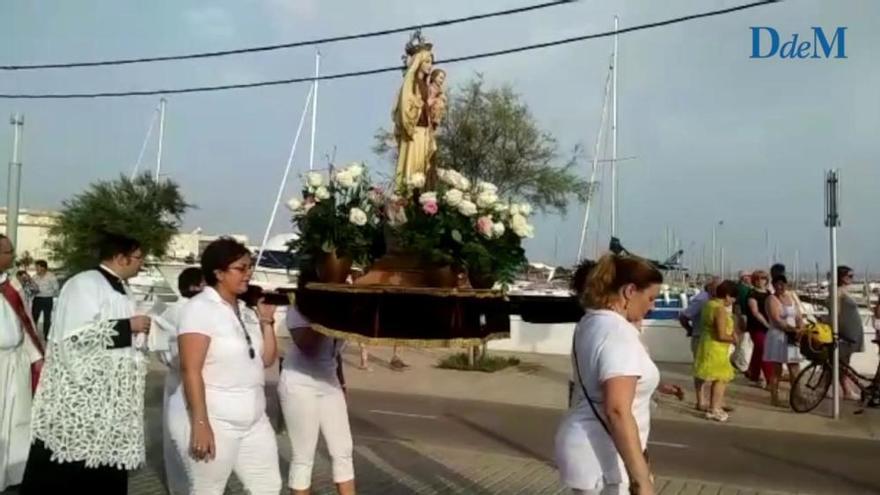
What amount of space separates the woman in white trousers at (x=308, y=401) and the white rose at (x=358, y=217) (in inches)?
37.5

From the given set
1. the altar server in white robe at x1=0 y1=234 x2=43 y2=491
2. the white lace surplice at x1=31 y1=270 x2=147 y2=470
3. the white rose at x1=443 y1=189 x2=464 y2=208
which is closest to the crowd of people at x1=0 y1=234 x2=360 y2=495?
the white lace surplice at x1=31 y1=270 x2=147 y2=470

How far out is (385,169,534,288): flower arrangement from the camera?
484 cm

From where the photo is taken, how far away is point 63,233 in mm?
20000

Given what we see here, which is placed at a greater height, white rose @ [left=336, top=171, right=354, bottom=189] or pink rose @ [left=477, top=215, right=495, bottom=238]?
white rose @ [left=336, top=171, right=354, bottom=189]

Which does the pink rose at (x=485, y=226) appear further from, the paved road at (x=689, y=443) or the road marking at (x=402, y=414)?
the road marking at (x=402, y=414)

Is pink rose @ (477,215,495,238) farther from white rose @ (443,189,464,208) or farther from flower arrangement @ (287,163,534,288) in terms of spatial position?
white rose @ (443,189,464,208)

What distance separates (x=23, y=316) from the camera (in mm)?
6723

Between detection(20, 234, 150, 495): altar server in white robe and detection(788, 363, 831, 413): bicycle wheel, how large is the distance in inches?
395

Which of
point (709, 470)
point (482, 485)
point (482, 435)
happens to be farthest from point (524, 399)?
point (482, 485)

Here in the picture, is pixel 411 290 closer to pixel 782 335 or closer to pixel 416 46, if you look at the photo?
pixel 416 46

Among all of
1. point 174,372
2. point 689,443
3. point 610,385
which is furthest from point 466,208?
point 689,443

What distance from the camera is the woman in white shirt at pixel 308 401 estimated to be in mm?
5824

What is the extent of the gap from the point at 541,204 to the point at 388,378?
25.6 ft

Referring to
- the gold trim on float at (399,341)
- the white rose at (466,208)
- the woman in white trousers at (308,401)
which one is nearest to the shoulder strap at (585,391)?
the gold trim on float at (399,341)
